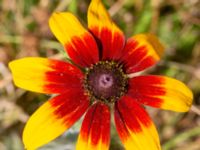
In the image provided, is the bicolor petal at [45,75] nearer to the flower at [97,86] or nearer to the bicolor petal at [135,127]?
the flower at [97,86]

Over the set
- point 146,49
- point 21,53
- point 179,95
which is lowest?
point 21,53

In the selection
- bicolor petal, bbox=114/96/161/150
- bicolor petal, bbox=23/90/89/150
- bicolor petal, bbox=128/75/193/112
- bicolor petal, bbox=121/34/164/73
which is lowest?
bicolor petal, bbox=114/96/161/150

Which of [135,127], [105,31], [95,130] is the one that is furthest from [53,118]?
[105,31]

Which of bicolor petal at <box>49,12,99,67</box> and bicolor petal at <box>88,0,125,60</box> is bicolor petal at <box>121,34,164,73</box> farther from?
bicolor petal at <box>49,12,99,67</box>

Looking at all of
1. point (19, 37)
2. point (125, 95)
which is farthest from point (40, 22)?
point (125, 95)

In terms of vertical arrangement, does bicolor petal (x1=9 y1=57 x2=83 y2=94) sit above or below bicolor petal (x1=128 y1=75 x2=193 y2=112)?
above

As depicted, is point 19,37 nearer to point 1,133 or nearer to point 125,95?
point 1,133

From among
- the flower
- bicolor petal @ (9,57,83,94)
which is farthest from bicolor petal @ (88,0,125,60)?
bicolor petal @ (9,57,83,94)
